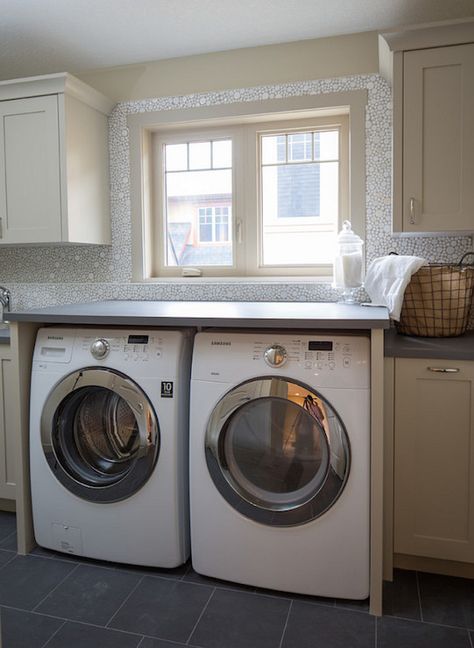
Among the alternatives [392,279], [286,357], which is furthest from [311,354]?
[392,279]

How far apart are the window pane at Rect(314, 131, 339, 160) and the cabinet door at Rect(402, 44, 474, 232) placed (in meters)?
0.62

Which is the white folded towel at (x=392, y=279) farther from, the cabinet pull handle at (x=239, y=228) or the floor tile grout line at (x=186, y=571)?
the floor tile grout line at (x=186, y=571)

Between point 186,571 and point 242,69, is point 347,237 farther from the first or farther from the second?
point 186,571

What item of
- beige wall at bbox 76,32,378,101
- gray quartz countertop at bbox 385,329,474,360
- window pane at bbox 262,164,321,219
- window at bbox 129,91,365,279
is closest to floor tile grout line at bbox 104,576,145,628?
gray quartz countertop at bbox 385,329,474,360

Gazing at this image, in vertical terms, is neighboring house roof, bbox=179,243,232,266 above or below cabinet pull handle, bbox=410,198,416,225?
below

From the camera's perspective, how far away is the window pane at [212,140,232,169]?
114 inches

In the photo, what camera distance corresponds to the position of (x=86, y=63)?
287 centimetres

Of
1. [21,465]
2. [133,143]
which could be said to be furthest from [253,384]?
[133,143]

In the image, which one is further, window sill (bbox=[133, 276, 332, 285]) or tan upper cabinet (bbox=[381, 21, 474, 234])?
window sill (bbox=[133, 276, 332, 285])

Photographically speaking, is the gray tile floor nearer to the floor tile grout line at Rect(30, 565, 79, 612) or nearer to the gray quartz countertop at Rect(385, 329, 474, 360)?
the floor tile grout line at Rect(30, 565, 79, 612)

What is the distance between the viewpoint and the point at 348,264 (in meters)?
2.44

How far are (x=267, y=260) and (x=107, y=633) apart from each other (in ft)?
6.17

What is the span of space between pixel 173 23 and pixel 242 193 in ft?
2.83

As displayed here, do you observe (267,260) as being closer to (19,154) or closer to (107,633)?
(19,154)
